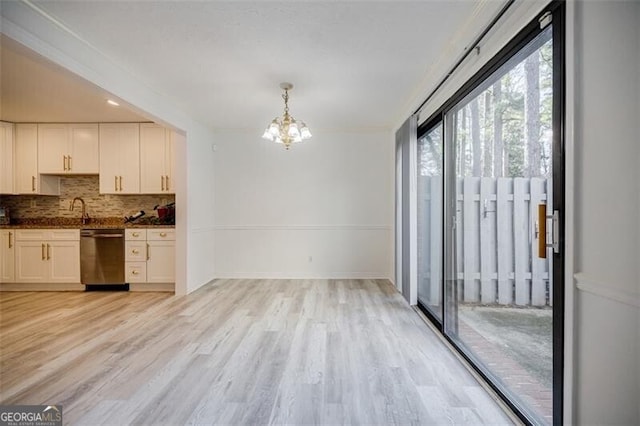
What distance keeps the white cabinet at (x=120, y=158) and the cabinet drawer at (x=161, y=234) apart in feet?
2.45

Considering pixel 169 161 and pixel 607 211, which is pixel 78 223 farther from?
pixel 607 211

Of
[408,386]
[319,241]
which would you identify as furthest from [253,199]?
[408,386]

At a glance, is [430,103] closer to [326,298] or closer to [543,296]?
[543,296]

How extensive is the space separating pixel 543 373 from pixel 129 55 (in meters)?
4.13

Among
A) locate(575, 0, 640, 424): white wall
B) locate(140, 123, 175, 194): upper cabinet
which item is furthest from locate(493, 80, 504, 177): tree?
locate(140, 123, 175, 194): upper cabinet

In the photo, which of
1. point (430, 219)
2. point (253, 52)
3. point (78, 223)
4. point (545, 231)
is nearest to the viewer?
point (545, 231)

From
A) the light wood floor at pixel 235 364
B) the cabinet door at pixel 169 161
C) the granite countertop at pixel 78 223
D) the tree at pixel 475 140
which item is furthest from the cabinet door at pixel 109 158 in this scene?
the tree at pixel 475 140

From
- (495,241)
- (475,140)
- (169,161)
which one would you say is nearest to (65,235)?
(169,161)

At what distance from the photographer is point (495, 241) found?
9.91ft

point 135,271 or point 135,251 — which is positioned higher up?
point 135,251

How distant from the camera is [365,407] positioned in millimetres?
1846

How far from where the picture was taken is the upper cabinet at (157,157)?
477 cm

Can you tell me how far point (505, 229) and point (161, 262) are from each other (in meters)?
4.49

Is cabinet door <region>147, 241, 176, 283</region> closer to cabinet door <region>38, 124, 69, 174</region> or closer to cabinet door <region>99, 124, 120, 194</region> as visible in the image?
cabinet door <region>99, 124, 120, 194</region>
